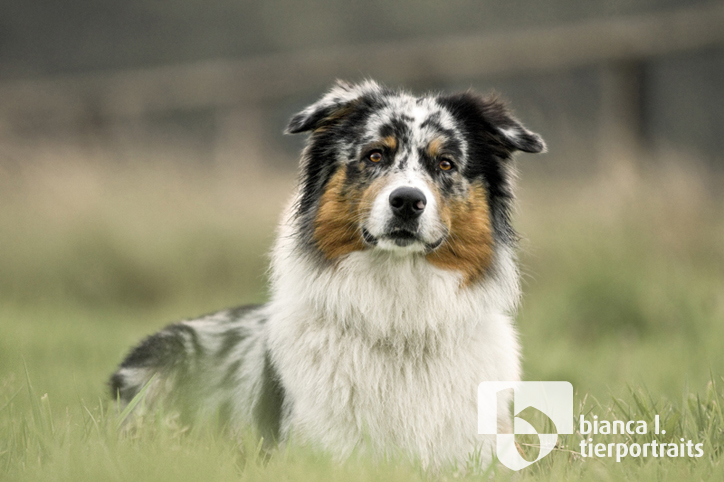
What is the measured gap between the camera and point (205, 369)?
4.71m

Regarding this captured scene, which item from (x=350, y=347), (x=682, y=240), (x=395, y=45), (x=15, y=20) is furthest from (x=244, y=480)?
(x=15, y=20)

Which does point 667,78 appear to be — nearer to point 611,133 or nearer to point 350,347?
point 611,133

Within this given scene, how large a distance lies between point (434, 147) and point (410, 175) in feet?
0.82

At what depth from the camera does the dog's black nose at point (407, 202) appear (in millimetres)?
3738

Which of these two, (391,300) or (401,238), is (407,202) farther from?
(391,300)

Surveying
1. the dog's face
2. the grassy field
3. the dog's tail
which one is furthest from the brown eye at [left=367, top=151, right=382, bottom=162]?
the grassy field

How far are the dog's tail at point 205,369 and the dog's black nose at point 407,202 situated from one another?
108cm

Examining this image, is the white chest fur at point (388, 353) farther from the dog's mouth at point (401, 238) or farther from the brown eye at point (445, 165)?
the brown eye at point (445, 165)

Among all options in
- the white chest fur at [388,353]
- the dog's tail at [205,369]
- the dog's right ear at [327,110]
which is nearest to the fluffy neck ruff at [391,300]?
the white chest fur at [388,353]

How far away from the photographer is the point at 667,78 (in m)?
17.5

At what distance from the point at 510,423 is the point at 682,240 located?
5007 millimetres

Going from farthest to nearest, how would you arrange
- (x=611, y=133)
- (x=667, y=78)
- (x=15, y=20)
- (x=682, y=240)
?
(x=15, y=20) < (x=667, y=78) < (x=611, y=133) < (x=682, y=240)

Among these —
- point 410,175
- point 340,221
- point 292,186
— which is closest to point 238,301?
point 292,186

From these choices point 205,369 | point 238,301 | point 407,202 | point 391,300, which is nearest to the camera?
point 407,202
